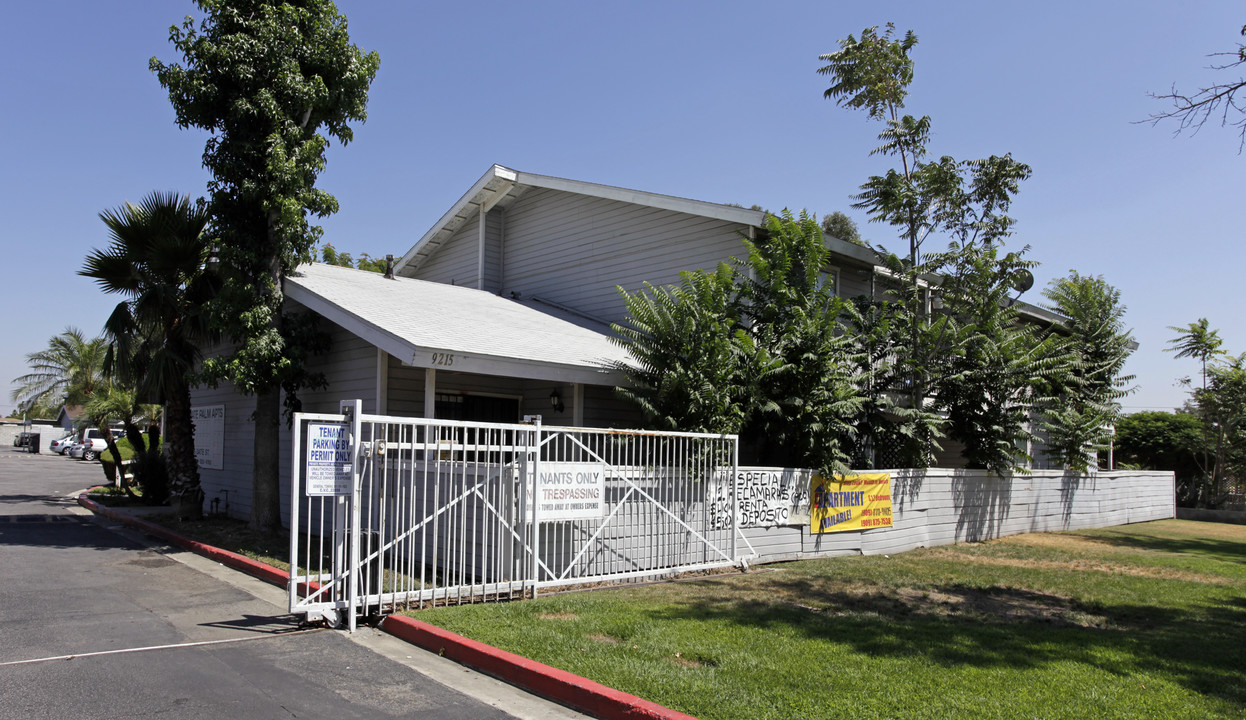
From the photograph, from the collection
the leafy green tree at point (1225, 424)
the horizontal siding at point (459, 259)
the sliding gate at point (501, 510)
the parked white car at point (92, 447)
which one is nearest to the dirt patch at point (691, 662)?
the sliding gate at point (501, 510)

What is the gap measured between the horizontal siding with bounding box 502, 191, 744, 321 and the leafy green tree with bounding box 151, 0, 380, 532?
621cm

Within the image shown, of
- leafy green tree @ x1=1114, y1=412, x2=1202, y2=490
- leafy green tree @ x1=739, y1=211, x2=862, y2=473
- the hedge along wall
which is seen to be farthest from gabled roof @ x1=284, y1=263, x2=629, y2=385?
leafy green tree @ x1=1114, y1=412, x2=1202, y2=490

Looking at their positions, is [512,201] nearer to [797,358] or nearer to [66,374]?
[797,358]

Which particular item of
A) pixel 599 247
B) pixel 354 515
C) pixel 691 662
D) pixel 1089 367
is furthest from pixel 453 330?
pixel 1089 367

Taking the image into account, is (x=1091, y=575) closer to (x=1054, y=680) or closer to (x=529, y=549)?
(x=1054, y=680)

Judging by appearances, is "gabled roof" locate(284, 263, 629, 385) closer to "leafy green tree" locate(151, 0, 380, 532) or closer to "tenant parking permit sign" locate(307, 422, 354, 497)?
"leafy green tree" locate(151, 0, 380, 532)

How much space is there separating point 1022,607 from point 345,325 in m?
9.39

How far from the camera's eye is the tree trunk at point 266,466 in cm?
1313

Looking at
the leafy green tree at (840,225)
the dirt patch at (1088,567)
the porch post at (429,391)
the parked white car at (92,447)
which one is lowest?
the parked white car at (92,447)

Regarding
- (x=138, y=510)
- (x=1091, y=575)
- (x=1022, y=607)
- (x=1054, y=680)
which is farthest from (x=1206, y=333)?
(x=138, y=510)

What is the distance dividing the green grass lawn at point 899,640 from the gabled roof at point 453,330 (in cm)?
363

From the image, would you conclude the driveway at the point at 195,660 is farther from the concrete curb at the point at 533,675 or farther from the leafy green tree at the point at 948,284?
the leafy green tree at the point at 948,284

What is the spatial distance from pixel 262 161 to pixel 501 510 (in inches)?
305

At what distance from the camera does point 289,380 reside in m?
13.2
